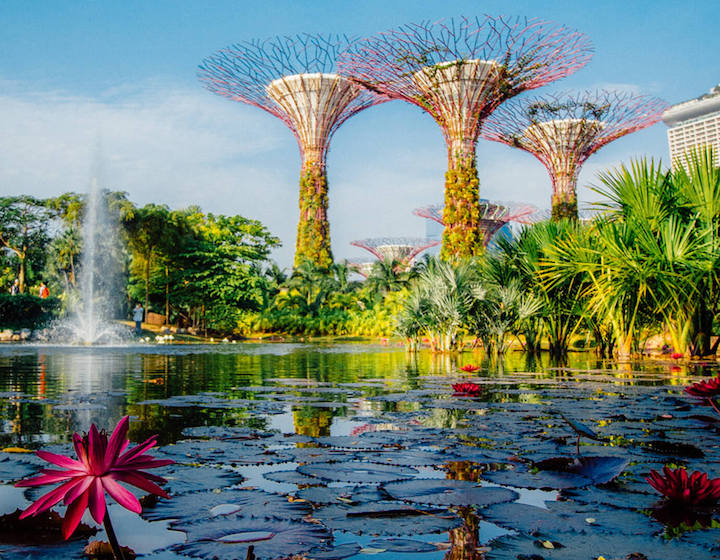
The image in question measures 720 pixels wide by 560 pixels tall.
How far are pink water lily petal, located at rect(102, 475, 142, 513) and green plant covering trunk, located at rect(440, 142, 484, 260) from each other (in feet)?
69.8

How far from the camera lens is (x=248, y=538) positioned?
44.9 inches

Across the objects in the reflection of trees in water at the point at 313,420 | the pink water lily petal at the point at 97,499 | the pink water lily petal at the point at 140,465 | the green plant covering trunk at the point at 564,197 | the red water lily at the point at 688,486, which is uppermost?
the green plant covering trunk at the point at 564,197

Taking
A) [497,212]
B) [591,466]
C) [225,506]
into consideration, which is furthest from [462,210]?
[497,212]

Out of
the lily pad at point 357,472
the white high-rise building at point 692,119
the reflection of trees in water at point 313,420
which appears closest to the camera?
the lily pad at point 357,472

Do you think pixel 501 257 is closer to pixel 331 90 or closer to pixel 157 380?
pixel 157 380

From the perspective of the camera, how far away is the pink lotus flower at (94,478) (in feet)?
2.51

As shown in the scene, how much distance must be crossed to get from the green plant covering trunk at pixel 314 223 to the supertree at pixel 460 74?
283 inches

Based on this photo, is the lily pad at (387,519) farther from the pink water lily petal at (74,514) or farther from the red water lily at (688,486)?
the pink water lily petal at (74,514)

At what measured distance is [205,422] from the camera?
8.93 ft

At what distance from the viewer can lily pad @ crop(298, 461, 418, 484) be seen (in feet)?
5.34

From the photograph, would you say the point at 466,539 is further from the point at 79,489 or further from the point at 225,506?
the point at 79,489

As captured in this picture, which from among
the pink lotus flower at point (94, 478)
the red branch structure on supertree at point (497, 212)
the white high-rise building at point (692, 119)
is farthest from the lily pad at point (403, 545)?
the white high-rise building at point (692, 119)

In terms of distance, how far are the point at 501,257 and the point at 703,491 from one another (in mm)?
9929

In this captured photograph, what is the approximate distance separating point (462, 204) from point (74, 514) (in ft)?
→ 72.0
